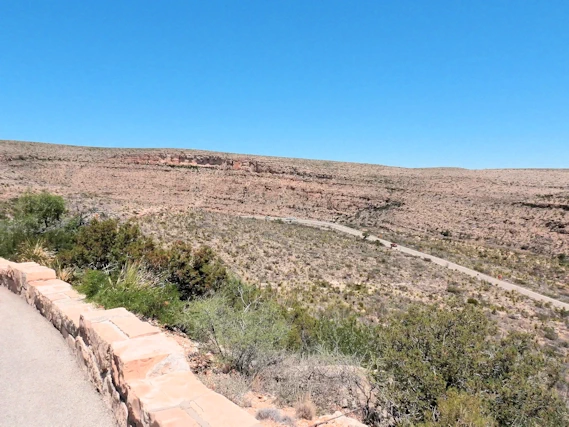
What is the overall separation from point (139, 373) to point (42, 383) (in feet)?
5.81

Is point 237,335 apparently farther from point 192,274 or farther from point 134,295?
point 192,274

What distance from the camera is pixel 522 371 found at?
5.29 metres

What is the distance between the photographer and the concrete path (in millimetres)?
4223

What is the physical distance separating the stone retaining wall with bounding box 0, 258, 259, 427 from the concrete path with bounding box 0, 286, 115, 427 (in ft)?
0.49

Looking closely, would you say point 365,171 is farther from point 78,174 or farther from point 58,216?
point 58,216

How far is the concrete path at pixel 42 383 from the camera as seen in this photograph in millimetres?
4223

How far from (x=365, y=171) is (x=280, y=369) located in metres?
70.5

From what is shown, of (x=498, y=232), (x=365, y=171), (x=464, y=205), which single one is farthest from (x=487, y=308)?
(x=365, y=171)

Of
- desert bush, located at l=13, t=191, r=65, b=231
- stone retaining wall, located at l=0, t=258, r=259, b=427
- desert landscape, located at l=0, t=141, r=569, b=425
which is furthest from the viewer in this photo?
desert landscape, located at l=0, t=141, r=569, b=425

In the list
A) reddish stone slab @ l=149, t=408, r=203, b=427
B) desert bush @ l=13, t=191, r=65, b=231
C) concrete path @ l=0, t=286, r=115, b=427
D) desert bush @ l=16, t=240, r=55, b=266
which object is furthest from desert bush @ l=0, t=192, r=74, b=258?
reddish stone slab @ l=149, t=408, r=203, b=427

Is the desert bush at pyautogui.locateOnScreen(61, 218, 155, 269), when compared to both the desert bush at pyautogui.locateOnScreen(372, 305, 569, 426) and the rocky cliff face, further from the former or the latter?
the rocky cliff face

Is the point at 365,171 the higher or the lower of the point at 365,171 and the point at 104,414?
the higher

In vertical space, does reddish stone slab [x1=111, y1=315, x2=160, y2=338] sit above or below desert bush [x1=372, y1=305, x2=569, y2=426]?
above

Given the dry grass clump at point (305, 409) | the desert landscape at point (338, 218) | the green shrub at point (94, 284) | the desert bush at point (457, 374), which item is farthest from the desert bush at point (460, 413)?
the green shrub at point (94, 284)
